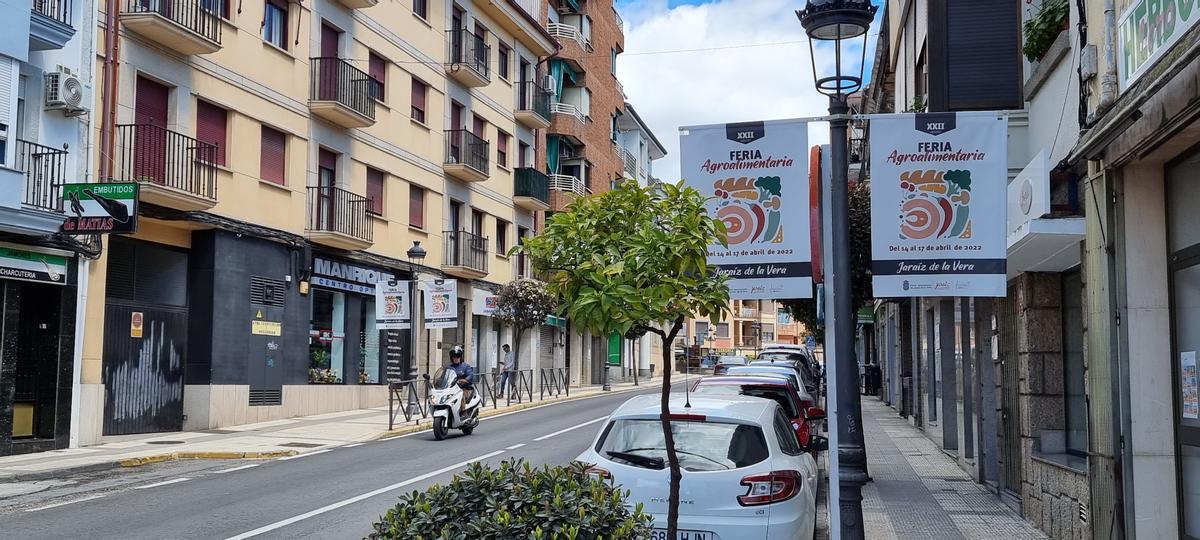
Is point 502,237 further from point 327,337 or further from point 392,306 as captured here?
point 392,306

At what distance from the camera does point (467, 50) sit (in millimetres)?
33531

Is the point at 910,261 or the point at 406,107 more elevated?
the point at 406,107

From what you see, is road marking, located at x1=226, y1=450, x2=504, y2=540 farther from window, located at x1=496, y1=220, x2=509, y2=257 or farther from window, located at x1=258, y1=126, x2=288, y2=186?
window, located at x1=496, y1=220, x2=509, y2=257

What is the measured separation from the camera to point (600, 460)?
298 inches

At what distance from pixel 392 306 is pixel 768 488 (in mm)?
16701

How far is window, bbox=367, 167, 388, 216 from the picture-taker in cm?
2816

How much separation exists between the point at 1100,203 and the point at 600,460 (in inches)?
165

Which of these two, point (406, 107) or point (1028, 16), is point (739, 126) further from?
point (406, 107)

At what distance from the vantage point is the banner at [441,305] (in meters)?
24.1

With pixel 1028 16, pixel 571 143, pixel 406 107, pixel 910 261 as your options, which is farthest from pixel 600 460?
pixel 571 143

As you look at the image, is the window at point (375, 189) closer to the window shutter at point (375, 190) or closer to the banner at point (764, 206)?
the window shutter at point (375, 190)

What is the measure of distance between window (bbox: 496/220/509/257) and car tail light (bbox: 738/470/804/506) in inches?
1223

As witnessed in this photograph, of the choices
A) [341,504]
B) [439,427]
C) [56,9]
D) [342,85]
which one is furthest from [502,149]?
[341,504]

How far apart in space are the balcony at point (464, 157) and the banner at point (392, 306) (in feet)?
34.4
